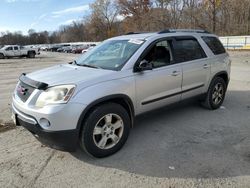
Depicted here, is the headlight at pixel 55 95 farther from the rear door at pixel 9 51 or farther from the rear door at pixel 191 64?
the rear door at pixel 9 51

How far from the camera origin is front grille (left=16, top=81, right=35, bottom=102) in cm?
369

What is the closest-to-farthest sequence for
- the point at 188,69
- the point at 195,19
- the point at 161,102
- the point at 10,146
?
the point at 10,146 < the point at 161,102 < the point at 188,69 < the point at 195,19

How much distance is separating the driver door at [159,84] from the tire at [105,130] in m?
0.46

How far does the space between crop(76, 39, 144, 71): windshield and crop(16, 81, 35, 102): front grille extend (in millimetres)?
1155

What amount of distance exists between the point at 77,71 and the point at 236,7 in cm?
4551

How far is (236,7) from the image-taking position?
43.0 meters

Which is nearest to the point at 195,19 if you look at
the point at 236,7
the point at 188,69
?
the point at 236,7

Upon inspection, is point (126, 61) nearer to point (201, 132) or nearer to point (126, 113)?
point (126, 113)

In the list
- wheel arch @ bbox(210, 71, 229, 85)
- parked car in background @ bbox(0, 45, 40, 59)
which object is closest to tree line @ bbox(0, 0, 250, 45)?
parked car in background @ bbox(0, 45, 40, 59)

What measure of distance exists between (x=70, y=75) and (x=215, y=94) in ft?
11.7

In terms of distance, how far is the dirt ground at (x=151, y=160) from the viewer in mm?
3227

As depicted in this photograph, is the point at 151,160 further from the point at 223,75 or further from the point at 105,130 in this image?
the point at 223,75

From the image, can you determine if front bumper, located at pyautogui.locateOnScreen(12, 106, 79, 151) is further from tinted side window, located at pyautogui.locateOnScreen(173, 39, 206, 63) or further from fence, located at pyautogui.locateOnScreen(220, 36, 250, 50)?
fence, located at pyautogui.locateOnScreen(220, 36, 250, 50)

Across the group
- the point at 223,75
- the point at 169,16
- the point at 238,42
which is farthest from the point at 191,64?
the point at 169,16
